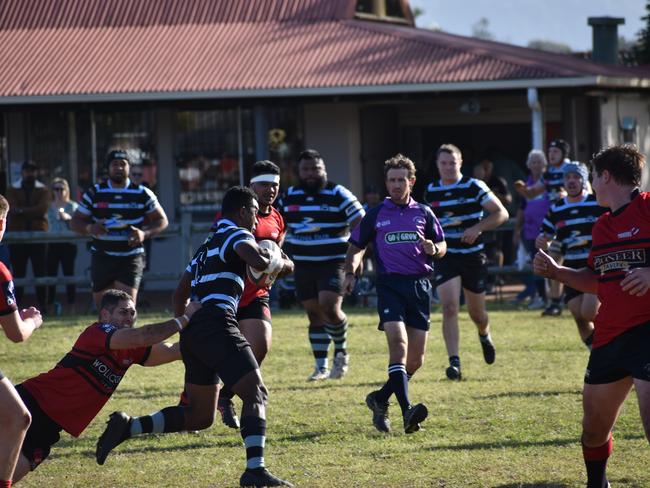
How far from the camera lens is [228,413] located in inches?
358

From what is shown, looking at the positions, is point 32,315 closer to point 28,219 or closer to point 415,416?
point 415,416

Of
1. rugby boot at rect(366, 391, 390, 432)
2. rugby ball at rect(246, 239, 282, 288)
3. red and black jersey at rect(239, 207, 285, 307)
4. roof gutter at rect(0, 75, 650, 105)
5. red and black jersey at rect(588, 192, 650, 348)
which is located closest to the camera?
red and black jersey at rect(588, 192, 650, 348)

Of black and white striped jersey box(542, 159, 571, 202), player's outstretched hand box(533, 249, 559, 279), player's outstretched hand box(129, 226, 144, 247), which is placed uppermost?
black and white striped jersey box(542, 159, 571, 202)

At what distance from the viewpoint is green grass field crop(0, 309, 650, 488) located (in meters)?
7.57

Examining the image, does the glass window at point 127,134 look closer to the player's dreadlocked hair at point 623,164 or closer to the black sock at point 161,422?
the black sock at point 161,422

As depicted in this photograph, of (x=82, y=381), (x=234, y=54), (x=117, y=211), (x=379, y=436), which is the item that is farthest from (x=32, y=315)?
(x=234, y=54)

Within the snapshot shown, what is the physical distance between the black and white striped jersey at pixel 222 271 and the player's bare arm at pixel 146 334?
12.5 inches

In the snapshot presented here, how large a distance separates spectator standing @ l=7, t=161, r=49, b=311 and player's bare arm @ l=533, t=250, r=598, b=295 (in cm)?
1240

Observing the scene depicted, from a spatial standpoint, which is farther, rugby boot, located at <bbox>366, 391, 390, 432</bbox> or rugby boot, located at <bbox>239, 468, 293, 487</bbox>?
rugby boot, located at <bbox>366, 391, 390, 432</bbox>

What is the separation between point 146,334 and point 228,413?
225cm

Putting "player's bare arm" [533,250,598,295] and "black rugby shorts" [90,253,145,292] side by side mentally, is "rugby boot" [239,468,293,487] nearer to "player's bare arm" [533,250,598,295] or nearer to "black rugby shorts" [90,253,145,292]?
"player's bare arm" [533,250,598,295]

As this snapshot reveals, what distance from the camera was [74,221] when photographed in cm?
1249

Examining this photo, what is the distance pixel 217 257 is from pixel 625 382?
2467 mm

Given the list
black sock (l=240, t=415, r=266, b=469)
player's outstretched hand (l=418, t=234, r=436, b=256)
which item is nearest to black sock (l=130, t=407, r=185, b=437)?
black sock (l=240, t=415, r=266, b=469)
